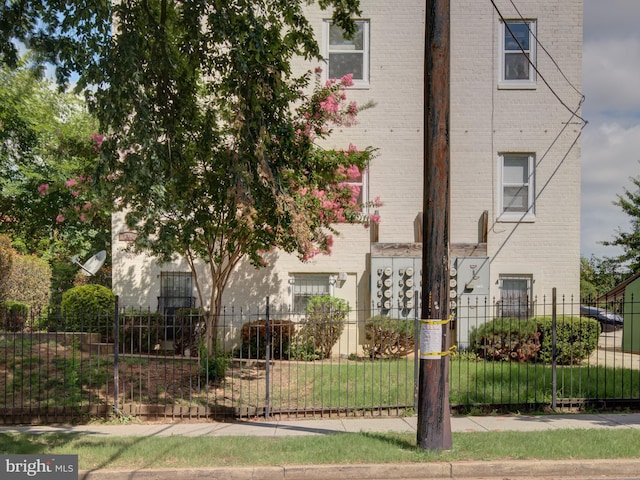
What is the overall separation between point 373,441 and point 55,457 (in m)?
3.89

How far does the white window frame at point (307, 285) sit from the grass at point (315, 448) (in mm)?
7731

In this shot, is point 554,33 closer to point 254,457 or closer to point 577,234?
point 577,234

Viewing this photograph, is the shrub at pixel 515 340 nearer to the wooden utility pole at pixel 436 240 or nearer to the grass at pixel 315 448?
the grass at pixel 315 448

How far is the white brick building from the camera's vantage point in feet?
52.8

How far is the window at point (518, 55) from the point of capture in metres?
16.3

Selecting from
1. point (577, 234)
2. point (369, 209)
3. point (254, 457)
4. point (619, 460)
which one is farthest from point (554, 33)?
point (254, 457)

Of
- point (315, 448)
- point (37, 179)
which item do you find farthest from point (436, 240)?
point (37, 179)

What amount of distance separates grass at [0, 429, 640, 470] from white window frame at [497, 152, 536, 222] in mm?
8322

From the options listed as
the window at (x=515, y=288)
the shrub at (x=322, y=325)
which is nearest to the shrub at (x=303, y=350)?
the shrub at (x=322, y=325)

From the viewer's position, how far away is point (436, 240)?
7.59 metres

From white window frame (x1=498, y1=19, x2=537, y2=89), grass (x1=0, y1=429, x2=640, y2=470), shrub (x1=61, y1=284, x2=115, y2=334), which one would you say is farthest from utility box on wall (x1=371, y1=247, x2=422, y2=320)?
grass (x1=0, y1=429, x2=640, y2=470)

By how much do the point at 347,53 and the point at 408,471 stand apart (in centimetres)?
1195

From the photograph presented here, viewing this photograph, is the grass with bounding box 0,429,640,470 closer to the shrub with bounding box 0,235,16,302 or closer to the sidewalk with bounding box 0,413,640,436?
the sidewalk with bounding box 0,413,640,436

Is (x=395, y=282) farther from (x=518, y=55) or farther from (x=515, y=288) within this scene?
(x=518, y=55)
